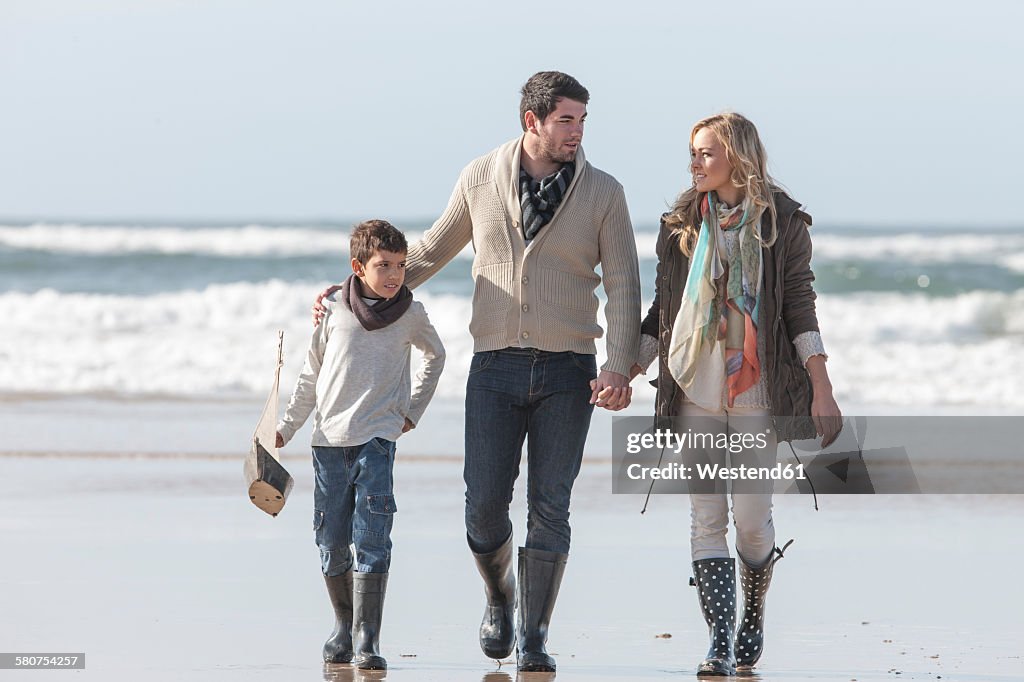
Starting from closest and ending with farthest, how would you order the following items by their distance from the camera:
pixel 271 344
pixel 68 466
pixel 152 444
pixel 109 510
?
pixel 109 510, pixel 68 466, pixel 152 444, pixel 271 344

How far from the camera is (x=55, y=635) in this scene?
4523mm

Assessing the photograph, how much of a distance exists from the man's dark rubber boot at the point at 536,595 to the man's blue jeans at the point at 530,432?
0.03 metres

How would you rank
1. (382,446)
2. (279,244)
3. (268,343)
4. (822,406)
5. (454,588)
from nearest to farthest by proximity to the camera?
(822,406) → (382,446) → (454,588) → (268,343) → (279,244)

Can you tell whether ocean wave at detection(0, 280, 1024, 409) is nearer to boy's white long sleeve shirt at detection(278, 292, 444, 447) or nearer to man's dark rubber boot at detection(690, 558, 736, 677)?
boy's white long sleeve shirt at detection(278, 292, 444, 447)

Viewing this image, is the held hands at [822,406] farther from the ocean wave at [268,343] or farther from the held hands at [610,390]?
the ocean wave at [268,343]

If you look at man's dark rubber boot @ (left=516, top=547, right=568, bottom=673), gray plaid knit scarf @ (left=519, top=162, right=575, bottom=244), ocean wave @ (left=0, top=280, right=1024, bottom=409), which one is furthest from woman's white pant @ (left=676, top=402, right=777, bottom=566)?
ocean wave @ (left=0, top=280, right=1024, bottom=409)

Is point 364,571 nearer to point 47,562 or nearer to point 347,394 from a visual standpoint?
point 347,394

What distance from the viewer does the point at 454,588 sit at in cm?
534

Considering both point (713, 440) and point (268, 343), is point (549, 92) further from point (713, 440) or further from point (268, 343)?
point (268, 343)

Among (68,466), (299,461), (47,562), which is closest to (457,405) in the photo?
(299,461)

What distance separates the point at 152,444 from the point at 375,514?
4876 mm

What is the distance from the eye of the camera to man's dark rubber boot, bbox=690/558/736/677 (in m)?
4.13

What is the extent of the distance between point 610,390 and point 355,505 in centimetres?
85

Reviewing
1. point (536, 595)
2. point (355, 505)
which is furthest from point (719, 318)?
point (355, 505)
